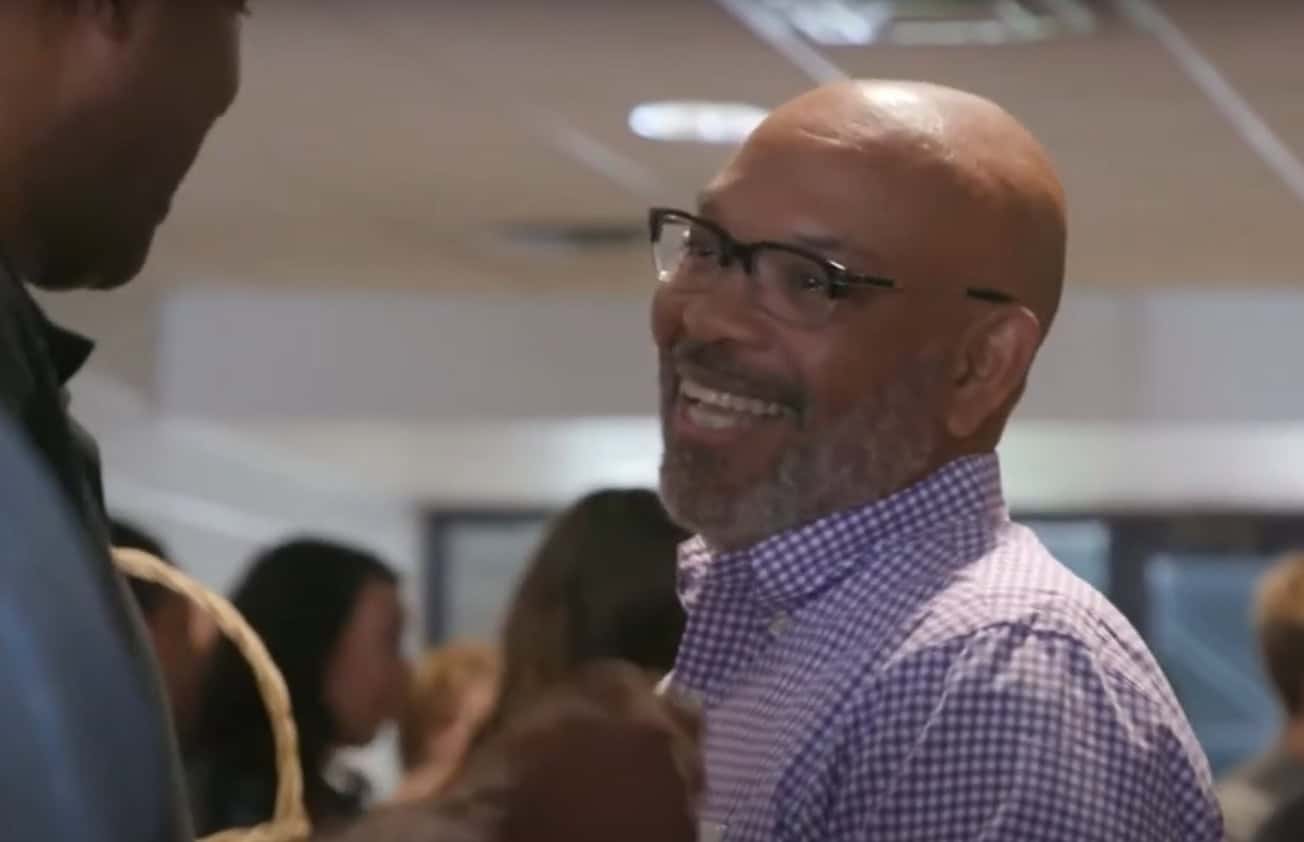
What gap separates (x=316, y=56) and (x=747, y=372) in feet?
6.14

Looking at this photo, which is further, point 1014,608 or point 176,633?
point 176,633

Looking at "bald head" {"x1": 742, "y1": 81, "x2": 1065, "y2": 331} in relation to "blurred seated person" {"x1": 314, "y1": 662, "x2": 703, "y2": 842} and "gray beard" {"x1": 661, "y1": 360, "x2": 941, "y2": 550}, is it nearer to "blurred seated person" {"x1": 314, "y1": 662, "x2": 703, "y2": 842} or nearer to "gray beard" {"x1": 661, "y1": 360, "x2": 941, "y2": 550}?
"gray beard" {"x1": 661, "y1": 360, "x2": 941, "y2": 550}

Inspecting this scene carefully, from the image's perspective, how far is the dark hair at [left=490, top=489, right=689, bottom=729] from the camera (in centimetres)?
167

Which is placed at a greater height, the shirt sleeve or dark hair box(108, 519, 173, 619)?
the shirt sleeve

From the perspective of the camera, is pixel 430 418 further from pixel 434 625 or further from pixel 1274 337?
pixel 434 625

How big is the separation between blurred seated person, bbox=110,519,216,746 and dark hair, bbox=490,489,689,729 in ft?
1.46

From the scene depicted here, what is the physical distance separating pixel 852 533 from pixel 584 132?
2.32 meters

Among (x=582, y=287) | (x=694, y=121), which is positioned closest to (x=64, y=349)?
(x=694, y=121)

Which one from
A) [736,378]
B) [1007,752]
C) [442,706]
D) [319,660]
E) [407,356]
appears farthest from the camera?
[407,356]

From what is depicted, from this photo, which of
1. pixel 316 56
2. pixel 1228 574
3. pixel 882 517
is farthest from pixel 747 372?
pixel 1228 574

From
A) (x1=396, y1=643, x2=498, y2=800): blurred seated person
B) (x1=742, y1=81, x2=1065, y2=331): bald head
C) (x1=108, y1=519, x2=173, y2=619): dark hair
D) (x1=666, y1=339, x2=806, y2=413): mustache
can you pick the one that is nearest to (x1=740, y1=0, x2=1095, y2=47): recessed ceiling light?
(x1=108, y1=519, x2=173, y2=619): dark hair

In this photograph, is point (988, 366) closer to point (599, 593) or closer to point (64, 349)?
point (64, 349)

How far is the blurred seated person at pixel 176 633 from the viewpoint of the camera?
2.11 m

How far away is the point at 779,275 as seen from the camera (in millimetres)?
1101
